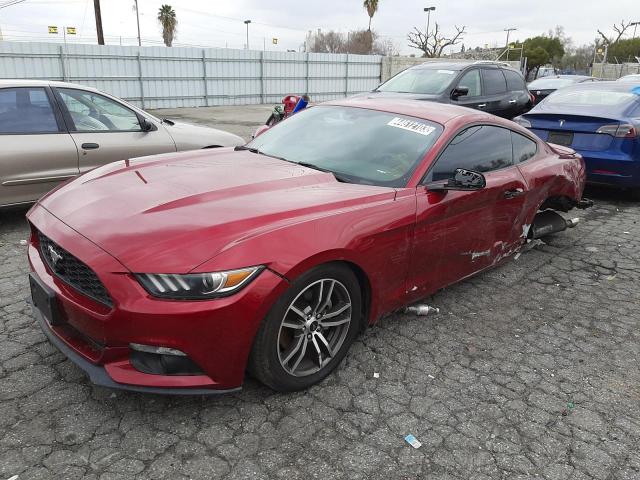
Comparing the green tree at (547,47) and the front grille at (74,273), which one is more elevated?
the green tree at (547,47)

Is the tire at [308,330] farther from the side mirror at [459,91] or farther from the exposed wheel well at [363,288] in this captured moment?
the side mirror at [459,91]

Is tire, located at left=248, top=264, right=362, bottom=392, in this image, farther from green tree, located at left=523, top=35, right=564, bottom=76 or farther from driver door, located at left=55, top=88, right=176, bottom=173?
green tree, located at left=523, top=35, right=564, bottom=76

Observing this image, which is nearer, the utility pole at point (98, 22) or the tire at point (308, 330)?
the tire at point (308, 330)

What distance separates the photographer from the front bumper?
227 centimetres

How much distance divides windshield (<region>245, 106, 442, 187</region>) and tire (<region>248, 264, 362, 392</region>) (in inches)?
31.6

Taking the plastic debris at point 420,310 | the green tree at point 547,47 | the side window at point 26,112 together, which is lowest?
the plastic debris at point 420,310

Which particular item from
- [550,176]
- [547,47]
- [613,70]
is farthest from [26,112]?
[547,47]

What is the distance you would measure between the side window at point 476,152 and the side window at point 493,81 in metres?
6.32

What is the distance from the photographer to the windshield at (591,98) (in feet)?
23.9

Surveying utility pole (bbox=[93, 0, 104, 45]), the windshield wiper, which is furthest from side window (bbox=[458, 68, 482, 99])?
utility pole (bbox=[93, 0, 104, 45])

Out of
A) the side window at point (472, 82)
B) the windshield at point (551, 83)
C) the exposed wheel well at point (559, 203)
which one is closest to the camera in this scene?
the exposed wheel well at point (559, 203)

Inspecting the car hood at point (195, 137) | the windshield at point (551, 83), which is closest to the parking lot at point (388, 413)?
the car hood at point (195, 137)

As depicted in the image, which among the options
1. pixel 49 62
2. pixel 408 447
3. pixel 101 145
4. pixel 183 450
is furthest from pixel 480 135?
pixel 49 62

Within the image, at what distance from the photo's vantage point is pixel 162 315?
7.39 ft
